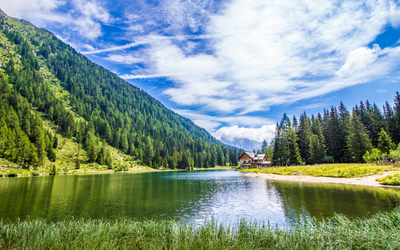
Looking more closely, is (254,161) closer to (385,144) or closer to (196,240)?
(385,144)

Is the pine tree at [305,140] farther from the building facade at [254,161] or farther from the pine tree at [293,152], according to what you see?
the building facade at [254,161]

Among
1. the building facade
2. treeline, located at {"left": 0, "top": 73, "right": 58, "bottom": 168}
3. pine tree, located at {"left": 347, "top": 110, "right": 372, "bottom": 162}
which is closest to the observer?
pine tree, located at {"left": 347, "top": 110, "right": 372, "bottom": 162}

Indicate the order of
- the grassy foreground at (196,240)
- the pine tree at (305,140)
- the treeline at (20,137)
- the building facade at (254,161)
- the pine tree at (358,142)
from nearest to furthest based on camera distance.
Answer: the grassy foreground at (196,240) → the pine tree at (358,142) → the treeline at (20,137) → the pine tree at (305,140) → the building facade at (254,161)

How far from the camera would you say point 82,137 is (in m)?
146

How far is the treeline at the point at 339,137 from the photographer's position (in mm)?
74688

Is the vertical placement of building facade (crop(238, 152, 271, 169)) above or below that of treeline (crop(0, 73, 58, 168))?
below

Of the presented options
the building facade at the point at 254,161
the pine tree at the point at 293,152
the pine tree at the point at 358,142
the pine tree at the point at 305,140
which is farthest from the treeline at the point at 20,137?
the pine tree at the point at 358,142

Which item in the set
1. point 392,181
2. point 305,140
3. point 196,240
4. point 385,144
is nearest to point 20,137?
point 196,240

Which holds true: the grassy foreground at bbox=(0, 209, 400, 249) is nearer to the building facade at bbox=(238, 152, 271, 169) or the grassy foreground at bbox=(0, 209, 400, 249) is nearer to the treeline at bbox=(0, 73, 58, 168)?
the treeline at bbox=(0, 73, 58, 168)

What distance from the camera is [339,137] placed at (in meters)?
87.7

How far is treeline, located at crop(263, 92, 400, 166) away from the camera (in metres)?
74.7

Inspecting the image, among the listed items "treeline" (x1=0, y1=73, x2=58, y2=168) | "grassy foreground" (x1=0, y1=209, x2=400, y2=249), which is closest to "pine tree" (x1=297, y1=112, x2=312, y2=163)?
"grassy foreground" (x1=0, y1=209, x2=400, y2=249)

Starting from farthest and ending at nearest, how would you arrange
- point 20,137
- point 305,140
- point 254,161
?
point 254,161 → point 305,140 → point 20,137

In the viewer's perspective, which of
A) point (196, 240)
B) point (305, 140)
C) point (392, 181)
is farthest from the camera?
point (305, 140)
